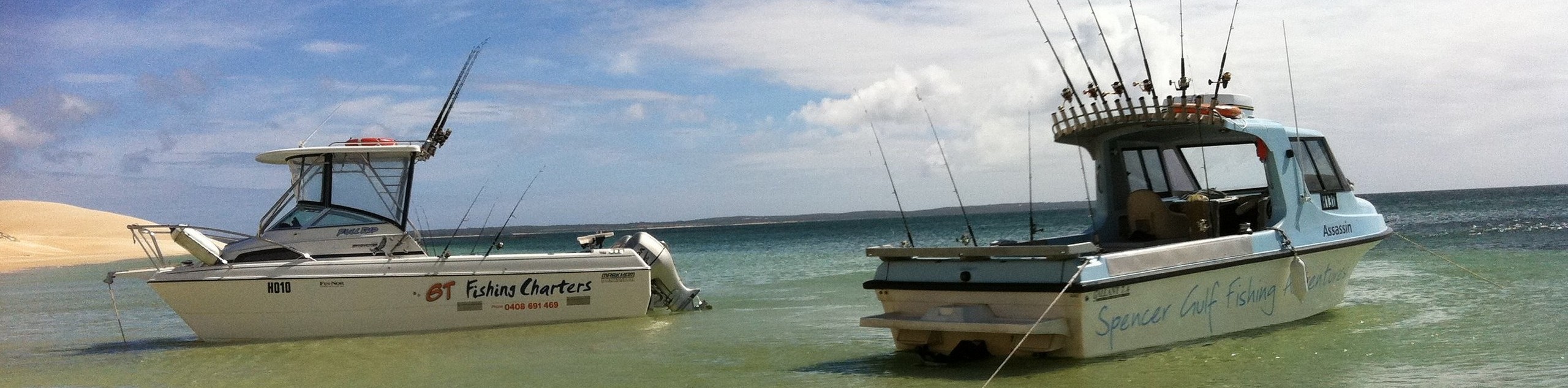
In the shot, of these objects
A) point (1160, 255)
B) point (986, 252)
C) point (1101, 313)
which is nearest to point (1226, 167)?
point (1160, 255)

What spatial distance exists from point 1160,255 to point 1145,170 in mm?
3471

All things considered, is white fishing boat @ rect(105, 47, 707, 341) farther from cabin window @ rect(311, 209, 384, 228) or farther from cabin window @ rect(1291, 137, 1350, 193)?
cabin window @ rect(1291, 137, 1350, 193)

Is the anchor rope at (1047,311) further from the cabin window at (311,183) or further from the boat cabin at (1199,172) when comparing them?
the cabin window at (311,183)

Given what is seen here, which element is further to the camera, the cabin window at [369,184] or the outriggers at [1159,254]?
the cabin window at [369,184]

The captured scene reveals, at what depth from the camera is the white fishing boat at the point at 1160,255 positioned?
336 inches

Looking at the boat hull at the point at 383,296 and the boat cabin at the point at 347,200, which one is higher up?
the boat cabin at the point at 347,200

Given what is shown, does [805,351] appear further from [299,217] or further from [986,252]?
[299,217]

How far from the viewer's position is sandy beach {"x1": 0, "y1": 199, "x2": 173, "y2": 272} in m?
49.1

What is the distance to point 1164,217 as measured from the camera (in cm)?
1147

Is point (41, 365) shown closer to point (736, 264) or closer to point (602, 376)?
point (602, 376)

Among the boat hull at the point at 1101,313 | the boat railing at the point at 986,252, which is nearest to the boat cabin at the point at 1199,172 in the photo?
the boat hull at the point at 1101,313

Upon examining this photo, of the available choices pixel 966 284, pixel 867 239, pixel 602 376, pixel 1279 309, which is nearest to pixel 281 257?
pixel 602 376

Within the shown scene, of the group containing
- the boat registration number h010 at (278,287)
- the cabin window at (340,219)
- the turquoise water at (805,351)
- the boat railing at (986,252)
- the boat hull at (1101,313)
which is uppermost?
the cabin window at (340,219)

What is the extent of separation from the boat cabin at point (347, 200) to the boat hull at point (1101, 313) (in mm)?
7306
